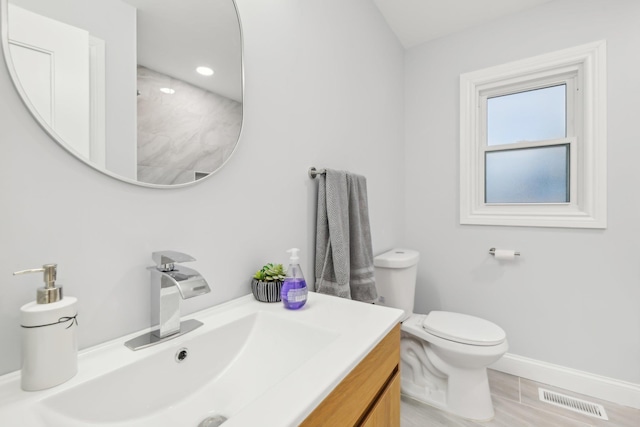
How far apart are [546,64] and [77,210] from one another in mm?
2426

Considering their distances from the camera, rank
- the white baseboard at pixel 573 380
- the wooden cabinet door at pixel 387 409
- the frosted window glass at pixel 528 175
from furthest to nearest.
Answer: the frosted window glass at pixel 528 175 → the white baseboard at pixel 573 380 → the wooden cabinet door at pixel 387 409

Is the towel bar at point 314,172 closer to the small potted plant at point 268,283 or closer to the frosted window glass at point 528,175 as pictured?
the small potted plant at point 268,283

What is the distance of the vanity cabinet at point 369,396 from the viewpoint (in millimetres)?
521

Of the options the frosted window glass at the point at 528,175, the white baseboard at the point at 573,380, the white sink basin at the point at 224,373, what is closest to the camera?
the white sink basin at the point at 224,373

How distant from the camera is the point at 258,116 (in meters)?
1.00

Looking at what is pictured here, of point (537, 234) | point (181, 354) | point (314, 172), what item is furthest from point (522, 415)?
point (181, 354)

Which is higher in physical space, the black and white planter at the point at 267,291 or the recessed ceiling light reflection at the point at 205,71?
the recessed ceiling light reflection at the point at 205,71

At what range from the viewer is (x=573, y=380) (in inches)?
67.0

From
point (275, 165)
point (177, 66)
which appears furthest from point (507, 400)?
point (177, 66)

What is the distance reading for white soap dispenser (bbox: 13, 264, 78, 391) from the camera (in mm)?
450

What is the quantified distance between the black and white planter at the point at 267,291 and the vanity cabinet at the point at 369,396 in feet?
1.13

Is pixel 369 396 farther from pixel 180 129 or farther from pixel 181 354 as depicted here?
pixel 180 129

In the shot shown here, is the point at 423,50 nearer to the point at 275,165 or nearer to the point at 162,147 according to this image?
the point at 275,165

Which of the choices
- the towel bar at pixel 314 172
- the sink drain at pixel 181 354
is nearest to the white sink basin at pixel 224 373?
the sink drain at pixel 181 354
